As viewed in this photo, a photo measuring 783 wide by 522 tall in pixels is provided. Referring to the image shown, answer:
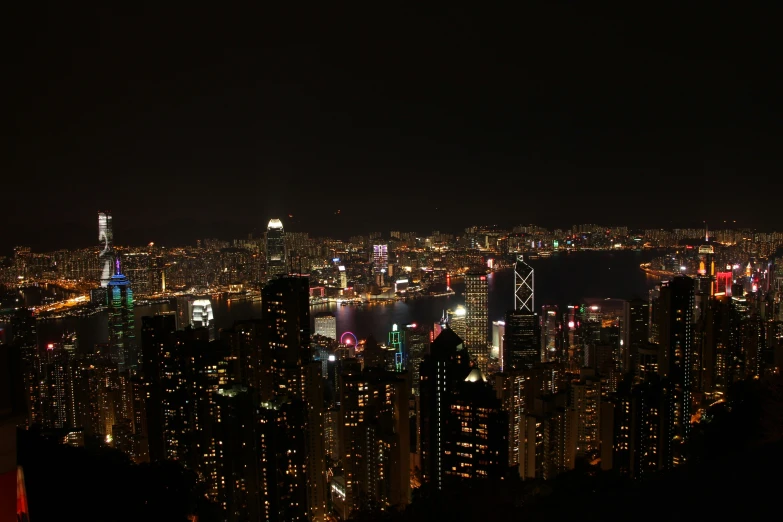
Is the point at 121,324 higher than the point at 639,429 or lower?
higher

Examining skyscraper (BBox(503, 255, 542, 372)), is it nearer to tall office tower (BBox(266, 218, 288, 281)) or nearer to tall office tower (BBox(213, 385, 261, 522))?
tall office tower (BBox(213, 385, 261, 522))

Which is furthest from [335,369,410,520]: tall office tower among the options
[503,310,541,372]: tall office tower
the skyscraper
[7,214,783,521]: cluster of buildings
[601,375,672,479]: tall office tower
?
[503,310,541,372]: tall office tower

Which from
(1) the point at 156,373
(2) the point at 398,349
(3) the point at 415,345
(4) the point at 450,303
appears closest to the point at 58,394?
(1) the point at 156,373

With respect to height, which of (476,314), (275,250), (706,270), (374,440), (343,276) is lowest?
(374,440)

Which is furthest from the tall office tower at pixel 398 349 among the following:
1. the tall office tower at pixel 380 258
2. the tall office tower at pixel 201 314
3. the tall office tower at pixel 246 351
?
the tall office tower at pixel 380 258

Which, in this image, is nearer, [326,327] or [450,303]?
[326,327]

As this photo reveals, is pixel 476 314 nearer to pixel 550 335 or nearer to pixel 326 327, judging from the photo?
pixel 550 335

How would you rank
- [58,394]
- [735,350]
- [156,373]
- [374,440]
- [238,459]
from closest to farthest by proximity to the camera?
[238,459] → [374,440] → [156,373] → [58,394] → [735,350]

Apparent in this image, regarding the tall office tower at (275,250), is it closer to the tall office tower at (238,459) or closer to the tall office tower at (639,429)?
the tall office tower at (238,459)
